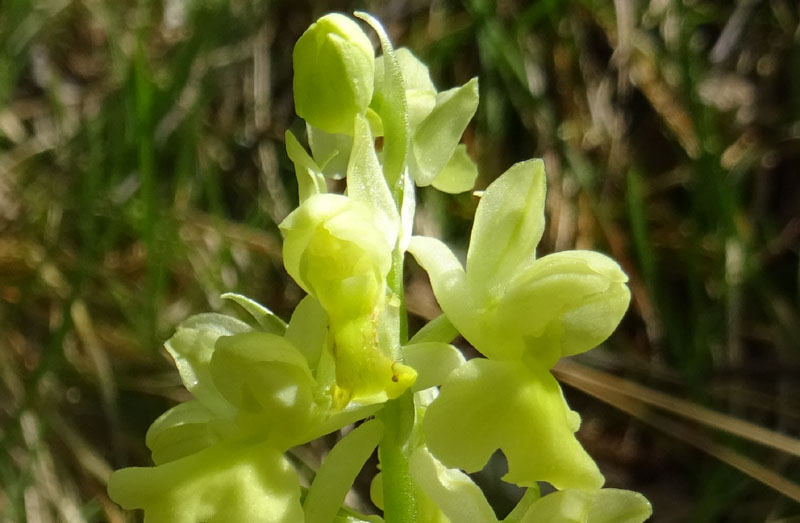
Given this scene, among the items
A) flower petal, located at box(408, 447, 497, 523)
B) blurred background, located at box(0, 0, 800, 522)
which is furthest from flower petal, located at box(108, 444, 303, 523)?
blurred background, located at box(0, 0, 800, 522)

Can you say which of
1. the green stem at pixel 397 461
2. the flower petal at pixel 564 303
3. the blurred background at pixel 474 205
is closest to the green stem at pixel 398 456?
the green stem at pixel 397 461

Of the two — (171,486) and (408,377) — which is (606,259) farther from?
(171,486)

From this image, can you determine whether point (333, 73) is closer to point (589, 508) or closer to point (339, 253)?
point (339, 253)

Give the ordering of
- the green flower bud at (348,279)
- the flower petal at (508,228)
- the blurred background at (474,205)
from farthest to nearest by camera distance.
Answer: the blurred background at (474,205)
the flower petal at (508,228)
the green flower bud at (348,279)

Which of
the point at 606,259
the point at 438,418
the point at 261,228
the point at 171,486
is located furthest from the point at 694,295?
the point at 171,486

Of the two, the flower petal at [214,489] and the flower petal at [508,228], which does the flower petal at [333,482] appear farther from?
the flower petal at [508,228]

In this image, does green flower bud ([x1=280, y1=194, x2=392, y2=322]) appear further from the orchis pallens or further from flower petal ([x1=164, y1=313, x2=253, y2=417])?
flower petal ([x1=164, y1=313, x2=253, y2=417])
